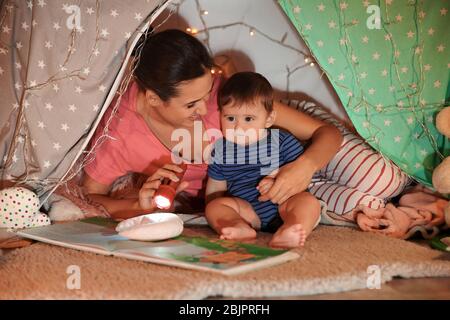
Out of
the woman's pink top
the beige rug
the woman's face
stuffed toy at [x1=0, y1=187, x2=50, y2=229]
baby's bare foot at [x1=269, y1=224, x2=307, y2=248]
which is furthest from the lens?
the woman's pink top

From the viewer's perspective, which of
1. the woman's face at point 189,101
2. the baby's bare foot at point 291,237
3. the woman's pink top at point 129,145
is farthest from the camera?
the woman's pink top at point 129,145

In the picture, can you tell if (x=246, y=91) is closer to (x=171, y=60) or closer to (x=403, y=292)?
(x=171, y=60)

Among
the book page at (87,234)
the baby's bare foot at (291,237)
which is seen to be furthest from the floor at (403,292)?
the book page at (87,234)

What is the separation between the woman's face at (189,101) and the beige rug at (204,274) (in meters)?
0.45

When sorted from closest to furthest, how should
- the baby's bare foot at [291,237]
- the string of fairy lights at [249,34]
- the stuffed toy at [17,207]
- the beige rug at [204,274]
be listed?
1. the beige rug at [204,274]
2. the baby's bare foot at [291,237]
3. the stuffed toy at [17,207]
4. the string of fairy lights at [249,34]

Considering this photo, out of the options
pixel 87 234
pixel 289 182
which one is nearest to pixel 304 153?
pixel 289 182

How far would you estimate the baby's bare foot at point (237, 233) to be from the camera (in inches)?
50.5

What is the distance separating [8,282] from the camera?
1.08 metres

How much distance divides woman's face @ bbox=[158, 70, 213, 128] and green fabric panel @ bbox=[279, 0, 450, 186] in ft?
0.94

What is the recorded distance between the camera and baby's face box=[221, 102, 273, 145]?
1438mm
